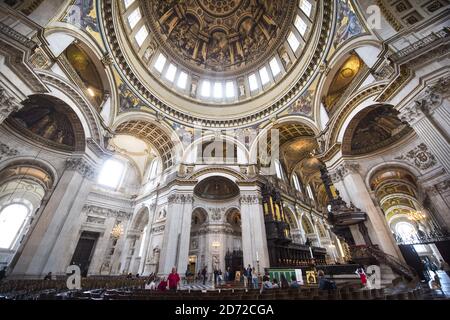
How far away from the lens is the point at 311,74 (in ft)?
48.2

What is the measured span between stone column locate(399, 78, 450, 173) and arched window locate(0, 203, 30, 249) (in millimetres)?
32099

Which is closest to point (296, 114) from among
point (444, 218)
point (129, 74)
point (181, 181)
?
point (444, 218)

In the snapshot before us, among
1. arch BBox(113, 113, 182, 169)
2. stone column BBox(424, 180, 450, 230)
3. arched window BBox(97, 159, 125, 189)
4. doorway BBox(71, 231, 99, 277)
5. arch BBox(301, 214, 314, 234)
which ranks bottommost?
doorway BBox(71, 231, 99, 277)

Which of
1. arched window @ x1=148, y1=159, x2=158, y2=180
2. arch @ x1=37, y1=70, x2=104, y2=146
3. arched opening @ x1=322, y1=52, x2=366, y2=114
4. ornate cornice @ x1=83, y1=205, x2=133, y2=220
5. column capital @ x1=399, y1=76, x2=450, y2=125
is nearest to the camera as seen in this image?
column capital @ x1=399, y1=76, x2=450, y2=125

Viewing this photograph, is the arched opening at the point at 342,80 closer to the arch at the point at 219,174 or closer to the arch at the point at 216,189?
the arch at the point at 219,174

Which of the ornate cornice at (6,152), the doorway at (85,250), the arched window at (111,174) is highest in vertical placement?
the arched window at (111,174)

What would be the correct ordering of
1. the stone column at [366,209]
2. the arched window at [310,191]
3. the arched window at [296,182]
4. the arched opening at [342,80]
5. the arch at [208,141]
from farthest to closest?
the arched window at [310,191], the arched window at [296,182], the arch at [208,141], the arched opening at [342,80], the stone column at [366,209]

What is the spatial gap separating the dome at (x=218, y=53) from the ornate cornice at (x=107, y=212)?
444 inches

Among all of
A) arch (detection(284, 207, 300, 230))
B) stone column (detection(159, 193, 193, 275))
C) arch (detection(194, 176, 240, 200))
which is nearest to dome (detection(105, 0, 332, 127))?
arch (detection(194, 176, 240, 200))

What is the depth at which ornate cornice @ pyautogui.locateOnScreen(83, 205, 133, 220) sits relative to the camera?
16.4m

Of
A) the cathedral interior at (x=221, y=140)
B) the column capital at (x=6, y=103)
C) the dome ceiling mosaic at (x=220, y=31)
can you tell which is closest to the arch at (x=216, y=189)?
the cathedral interior at (x=221, y=140)

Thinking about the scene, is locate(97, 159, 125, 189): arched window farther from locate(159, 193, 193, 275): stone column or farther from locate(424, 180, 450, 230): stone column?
locate(424, 180, 450, 230): stone column

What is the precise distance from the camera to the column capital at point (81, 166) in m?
10.1

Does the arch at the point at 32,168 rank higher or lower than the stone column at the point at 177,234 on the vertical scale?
higher
